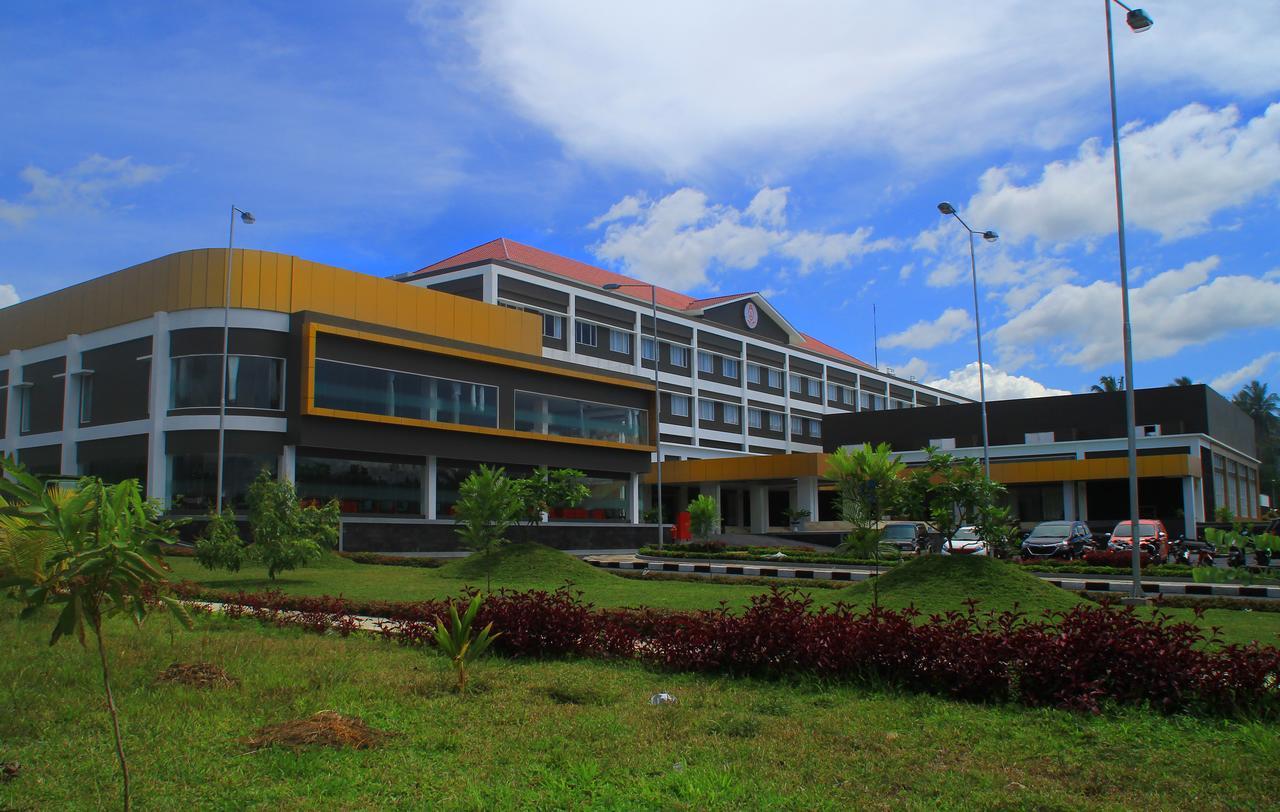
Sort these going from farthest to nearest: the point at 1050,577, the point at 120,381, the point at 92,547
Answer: the point at 120,381 → the point at 1050,577 → the point at 92,547

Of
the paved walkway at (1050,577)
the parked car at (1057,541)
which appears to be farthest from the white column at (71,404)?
the parked car at (1057,541)

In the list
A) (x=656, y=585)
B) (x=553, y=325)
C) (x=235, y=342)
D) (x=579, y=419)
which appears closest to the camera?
(x=656, y=585)

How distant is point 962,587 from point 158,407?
2649 cm

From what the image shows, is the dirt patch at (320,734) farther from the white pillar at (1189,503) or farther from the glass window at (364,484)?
the white pillar at (1189,503)

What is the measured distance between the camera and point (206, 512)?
98.4 ft

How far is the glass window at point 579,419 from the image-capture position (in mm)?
37656

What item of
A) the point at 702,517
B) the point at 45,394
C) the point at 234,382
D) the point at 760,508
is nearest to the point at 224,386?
the point at 234,382

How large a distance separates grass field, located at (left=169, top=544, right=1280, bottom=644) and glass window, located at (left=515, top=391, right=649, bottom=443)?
1270 cm

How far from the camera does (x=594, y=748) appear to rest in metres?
6.09

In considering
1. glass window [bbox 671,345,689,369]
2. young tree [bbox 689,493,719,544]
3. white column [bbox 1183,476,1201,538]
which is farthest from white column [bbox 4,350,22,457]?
white column [bbox 1183,476,1201,538]

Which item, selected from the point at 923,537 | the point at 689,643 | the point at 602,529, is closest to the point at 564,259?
the point at 602,529

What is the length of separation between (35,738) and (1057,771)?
6.29 meters

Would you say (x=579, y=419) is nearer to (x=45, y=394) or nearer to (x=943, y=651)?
(x=45, y=394)

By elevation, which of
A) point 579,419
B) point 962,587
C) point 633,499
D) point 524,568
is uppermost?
point 579,419
